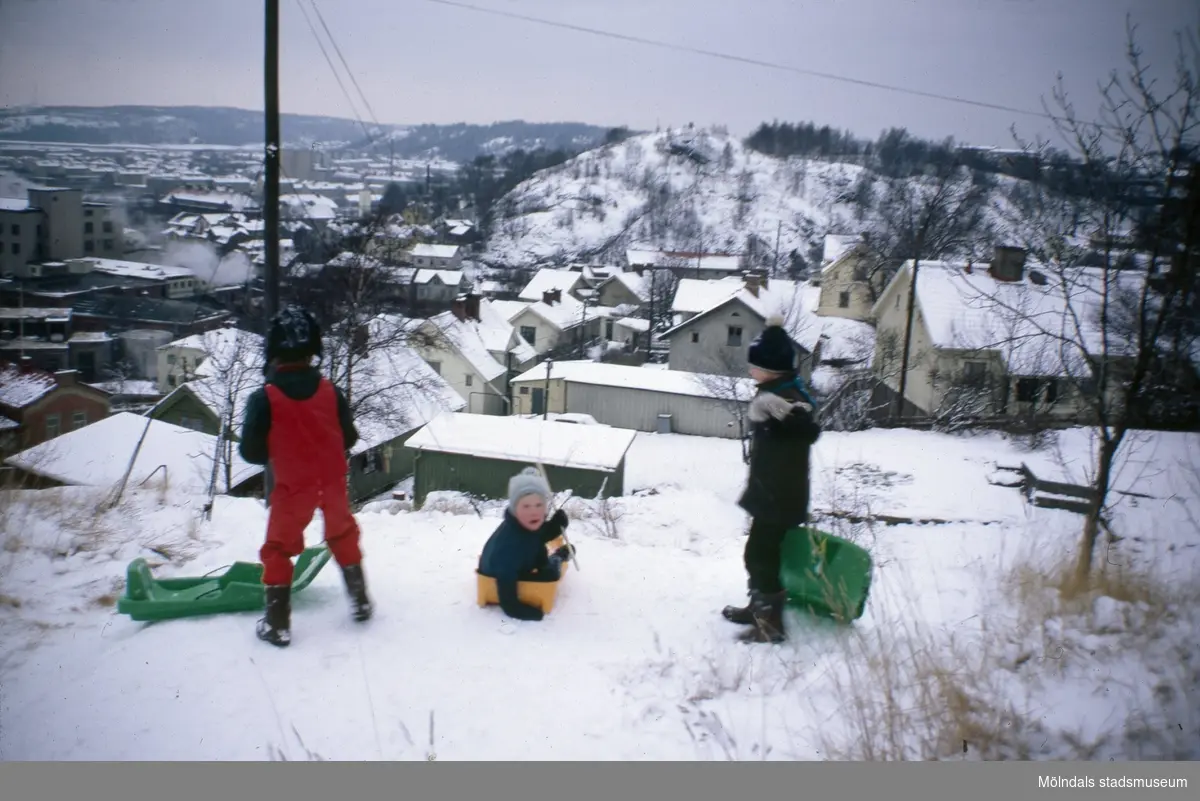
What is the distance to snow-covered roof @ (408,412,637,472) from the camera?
40.1 feet

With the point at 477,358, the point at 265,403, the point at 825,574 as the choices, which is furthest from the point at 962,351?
the point at 477,358

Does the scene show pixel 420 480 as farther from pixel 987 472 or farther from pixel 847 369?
pixel 847 369

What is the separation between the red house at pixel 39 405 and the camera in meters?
8.16

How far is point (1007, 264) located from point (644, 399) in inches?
396

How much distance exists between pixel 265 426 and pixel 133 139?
3.67 meters

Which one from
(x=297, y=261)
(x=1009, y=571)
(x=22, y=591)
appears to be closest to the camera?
(x=22, y=591)

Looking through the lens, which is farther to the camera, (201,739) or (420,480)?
(420,480)

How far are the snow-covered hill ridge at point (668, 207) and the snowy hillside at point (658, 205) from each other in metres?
0.08

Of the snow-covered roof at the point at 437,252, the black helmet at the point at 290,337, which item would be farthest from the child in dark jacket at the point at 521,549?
the snow-covered roof at the point at 437,252

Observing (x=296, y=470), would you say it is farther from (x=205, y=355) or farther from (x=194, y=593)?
(x=205, y=355)

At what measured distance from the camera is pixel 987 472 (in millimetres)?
12141

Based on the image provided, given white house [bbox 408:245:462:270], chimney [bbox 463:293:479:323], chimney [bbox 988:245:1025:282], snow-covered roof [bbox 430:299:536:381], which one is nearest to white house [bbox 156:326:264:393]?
snow-covered roof [bbox 430:299:536:381]

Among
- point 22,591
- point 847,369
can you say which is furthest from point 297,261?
point 847,369

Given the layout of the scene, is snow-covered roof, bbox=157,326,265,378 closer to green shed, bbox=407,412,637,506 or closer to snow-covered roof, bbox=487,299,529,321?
green shed, bbox=407,412,637,506
